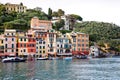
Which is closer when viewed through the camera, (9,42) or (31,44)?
(9,42)

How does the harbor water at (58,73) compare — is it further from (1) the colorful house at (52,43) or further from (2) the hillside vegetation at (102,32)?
(2) the hillside vegetation at (102,32)

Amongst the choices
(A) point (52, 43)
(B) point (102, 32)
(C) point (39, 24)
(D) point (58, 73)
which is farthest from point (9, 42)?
(B) point (102, 32)

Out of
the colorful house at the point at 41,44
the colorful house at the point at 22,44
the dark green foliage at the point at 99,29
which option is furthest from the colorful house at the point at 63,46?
A: the dark green foliage at the point at 99,29

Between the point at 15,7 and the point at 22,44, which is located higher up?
the point at 15,7

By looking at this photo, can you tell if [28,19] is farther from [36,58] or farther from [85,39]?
[36,58]

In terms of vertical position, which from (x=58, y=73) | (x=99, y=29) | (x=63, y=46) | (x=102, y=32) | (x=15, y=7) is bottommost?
(x=58, y=73)

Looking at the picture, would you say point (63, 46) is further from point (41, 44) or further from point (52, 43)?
point (41, 44)

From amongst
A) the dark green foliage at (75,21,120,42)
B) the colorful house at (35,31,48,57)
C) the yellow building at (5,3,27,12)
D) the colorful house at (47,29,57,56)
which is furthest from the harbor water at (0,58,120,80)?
the dark green foliage at (75,21,120,42)

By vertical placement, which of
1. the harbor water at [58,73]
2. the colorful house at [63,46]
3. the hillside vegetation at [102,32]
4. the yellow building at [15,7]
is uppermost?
the yellow building at [15,7]

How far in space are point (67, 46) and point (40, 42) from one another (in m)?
9.71

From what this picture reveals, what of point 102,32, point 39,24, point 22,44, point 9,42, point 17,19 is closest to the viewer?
point 9,42

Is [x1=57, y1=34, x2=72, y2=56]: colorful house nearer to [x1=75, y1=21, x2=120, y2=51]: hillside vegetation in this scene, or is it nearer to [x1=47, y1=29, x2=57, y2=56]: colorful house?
[x1=47, y1=29, x2=57, y2=56]: colorful house

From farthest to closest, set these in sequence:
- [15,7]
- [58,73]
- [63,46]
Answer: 1. [15,7]
2. [63,46]
3. [58,73]

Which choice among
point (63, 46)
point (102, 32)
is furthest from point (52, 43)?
point (102, 32)
